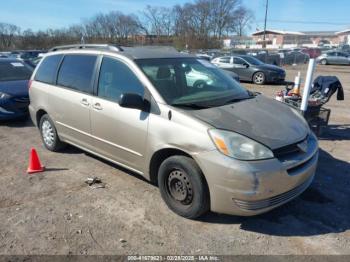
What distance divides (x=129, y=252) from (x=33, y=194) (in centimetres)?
183

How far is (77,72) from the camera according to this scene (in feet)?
15.6

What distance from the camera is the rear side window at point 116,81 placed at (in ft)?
12.8

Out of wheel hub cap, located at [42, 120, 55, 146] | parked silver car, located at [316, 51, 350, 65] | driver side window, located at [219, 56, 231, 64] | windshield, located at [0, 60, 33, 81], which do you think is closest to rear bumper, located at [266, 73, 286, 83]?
driver side window, located at [219, 56, 231, 64]

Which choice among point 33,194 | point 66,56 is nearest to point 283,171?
point 33,194

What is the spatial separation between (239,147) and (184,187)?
757 millimetres

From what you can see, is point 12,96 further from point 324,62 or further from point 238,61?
point 324,62

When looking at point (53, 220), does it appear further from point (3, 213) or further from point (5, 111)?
point (5, 111)

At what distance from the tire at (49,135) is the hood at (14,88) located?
2.46 metres

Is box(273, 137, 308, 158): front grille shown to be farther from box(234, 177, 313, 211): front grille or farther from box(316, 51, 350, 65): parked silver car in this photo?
box(316, 51, 350, 65): parked silver car

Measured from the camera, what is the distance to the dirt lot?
120 inches

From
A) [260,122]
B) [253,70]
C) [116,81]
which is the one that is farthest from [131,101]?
[253,70]

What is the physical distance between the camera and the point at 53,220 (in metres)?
3.51

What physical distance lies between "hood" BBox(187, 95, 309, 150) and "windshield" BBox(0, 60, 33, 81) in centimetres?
691

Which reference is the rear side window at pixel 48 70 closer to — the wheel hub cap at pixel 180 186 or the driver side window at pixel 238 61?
the wheel hub cap at pixel 180 186
